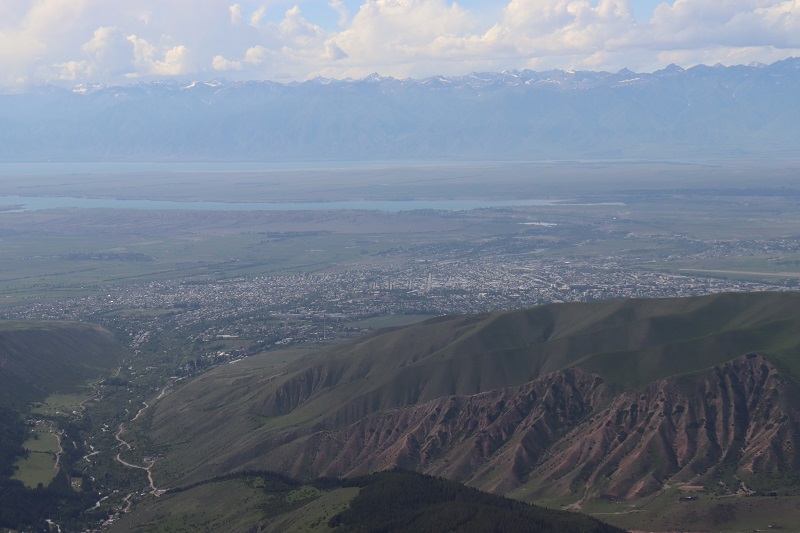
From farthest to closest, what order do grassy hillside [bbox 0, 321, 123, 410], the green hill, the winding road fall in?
grassy hillside [bbox 0, 321, 123, 410]
the winding road
the green hill

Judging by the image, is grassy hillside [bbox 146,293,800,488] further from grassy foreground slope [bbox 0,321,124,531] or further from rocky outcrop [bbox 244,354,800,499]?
grassy foreground slope [bbox 0,321,124,531]

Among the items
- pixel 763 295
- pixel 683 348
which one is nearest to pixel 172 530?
pixel 683 348

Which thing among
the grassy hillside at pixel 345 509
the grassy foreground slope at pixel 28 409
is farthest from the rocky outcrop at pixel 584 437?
the grassy foreground slope at pixel 28 409

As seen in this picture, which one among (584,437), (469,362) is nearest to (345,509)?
(584,437)

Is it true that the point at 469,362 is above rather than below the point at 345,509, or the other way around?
above

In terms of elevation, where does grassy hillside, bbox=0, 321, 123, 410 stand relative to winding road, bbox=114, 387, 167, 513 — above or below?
above

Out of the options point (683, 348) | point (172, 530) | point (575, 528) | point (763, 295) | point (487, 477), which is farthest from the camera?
point (763, 295)

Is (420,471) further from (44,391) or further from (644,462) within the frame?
(44,391)

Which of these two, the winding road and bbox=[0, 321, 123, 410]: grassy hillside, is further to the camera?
bbox=[0, 321, 123, 410]: grassy hillside

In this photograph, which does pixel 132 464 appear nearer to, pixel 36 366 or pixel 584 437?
pixel 36 366

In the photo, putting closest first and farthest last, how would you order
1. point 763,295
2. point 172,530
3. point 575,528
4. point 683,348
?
point 575,528 → point 172,530 → point 683,348 → point 763,295

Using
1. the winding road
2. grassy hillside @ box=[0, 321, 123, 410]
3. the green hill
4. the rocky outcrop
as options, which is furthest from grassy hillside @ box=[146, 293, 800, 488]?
grassy hillside @ box=[0, 321, 123, 410]
